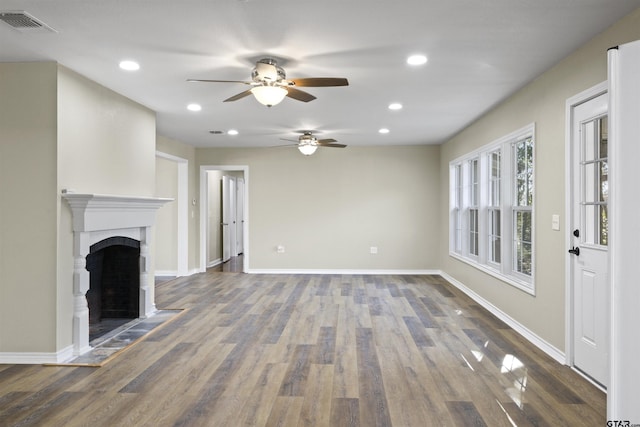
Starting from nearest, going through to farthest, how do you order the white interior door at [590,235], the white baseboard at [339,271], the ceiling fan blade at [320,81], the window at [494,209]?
the white interior door at [590,235] < the ceiling fan blade at [320,81] < the window at [494,209] < the white baseboard at [339,271]

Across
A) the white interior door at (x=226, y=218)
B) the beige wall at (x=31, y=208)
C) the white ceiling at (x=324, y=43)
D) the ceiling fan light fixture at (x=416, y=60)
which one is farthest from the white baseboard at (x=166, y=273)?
the ceiling fan light fixture at (x=416, y=60)

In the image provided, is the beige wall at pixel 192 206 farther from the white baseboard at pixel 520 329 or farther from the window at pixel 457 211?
the white baseboard at pixel 520 329

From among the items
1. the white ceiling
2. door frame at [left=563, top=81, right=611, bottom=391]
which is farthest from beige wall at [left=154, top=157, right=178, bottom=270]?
door frame at [left=563, top=81, right=611, bottom=391]

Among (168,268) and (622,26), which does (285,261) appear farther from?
(622,26)

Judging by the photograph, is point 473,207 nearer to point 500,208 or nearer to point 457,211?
point 457,211

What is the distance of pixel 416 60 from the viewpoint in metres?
3.53

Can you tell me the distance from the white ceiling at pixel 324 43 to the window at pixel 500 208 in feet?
2.28

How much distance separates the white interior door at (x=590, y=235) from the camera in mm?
3004

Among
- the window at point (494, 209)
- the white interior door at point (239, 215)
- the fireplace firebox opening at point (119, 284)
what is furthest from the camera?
the white interior door at point (239, 215)

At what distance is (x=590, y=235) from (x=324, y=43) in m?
2.41

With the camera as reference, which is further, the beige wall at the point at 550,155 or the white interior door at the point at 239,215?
the white interior door at the point at 239,215

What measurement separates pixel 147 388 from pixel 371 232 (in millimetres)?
5758

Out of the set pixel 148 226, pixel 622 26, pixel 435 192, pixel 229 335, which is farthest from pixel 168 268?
pixel 622 26

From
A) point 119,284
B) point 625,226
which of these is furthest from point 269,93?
point 119,284
